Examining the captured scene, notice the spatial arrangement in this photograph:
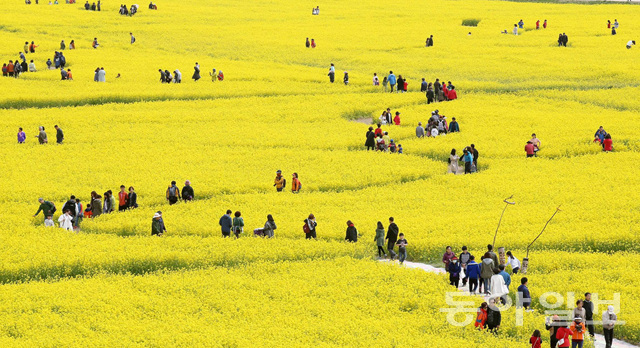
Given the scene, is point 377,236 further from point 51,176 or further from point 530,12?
point 530,12

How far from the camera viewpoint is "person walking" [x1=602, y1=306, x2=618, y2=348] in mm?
20078

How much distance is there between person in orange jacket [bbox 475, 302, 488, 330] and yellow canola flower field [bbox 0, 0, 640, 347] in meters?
0.24

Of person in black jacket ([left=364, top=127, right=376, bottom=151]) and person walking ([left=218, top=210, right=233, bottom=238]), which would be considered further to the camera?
person in black jacket ([left=364, top=127, right=376, bottom=151])

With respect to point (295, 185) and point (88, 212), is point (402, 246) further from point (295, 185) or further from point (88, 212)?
point (88, 212)

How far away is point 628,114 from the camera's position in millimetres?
48281

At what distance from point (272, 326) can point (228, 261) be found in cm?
560

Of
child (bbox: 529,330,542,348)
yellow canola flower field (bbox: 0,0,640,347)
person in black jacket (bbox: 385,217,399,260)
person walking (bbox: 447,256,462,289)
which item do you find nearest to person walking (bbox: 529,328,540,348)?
child (bbox: 529,330,542,348)

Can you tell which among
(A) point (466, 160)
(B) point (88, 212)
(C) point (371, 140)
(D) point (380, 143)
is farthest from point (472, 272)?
(D) point (380, 143)

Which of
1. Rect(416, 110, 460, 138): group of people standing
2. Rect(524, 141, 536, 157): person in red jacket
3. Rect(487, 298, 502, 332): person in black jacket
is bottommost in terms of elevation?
Rect(487, 298, 502, 332): person in black jacket

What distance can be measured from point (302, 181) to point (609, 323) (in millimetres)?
18094

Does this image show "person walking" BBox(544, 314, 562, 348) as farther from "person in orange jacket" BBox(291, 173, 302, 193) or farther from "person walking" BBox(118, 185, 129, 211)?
"person walking" BBox(118, 185, 129, 211)

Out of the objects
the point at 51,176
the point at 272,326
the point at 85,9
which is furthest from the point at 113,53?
the point at 272,326

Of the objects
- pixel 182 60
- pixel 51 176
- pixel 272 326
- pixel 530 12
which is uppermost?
pixel 530 12

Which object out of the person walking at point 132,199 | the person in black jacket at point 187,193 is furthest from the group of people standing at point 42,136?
the person in black jacket at point 187,193
